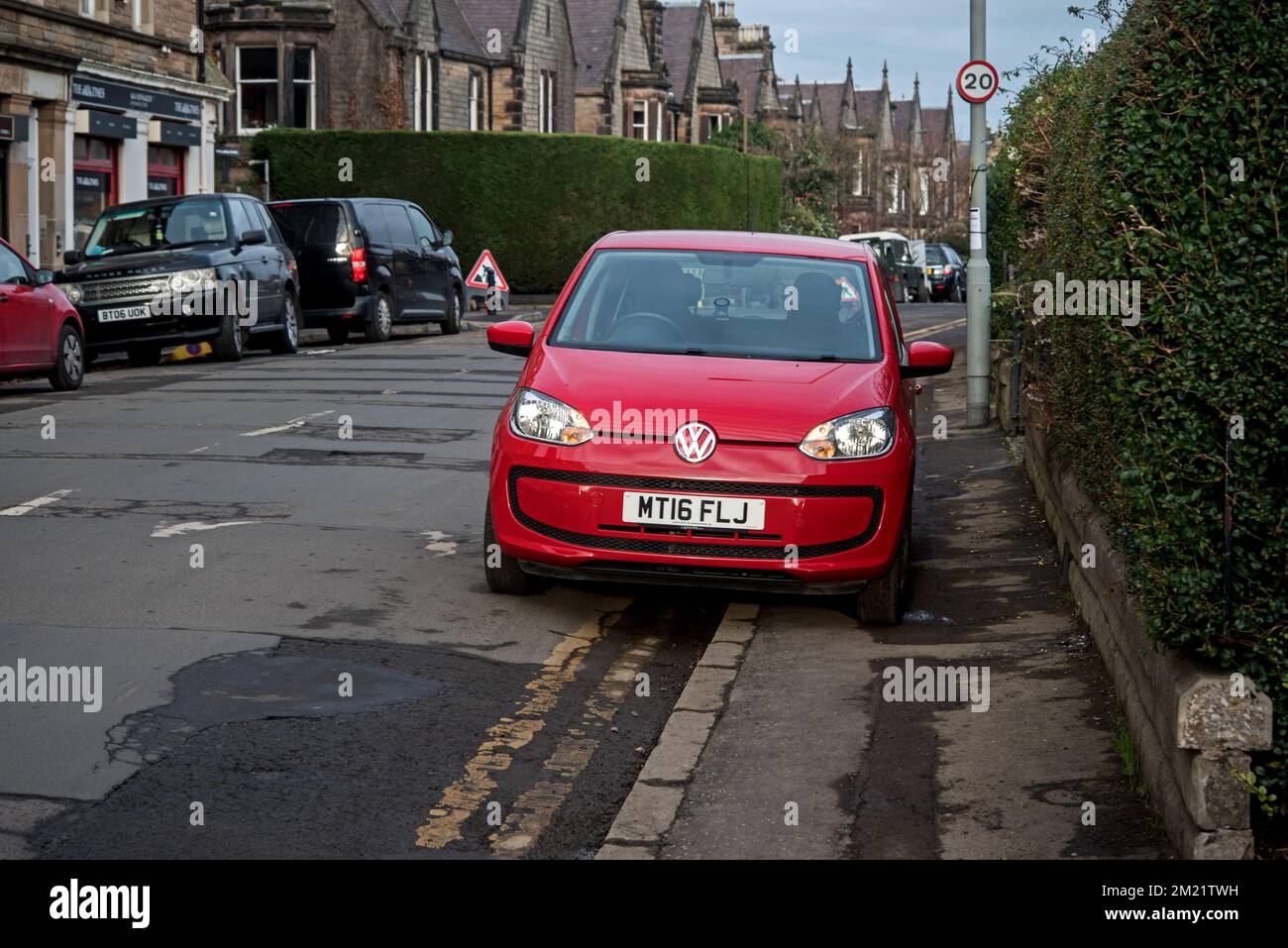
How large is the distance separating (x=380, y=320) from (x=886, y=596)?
20.4 meters

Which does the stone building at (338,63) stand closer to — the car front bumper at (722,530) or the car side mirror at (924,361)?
the car side mirror at (924,361)

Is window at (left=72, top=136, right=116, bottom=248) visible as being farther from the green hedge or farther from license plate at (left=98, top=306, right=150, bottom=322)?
license plate at (left=98, top=306, right=150, bottom=322)

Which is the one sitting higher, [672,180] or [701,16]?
[701,16]

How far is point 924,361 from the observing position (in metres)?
9.11

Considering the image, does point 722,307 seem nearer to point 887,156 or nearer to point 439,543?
point 439,543

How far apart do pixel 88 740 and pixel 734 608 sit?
11.7 ft

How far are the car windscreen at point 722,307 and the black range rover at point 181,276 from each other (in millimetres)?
13902

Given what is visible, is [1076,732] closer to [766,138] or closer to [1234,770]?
[1234,770]

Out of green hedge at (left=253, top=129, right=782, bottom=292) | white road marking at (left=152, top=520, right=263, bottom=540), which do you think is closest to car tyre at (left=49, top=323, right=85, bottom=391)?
white road marking at (left=152, top=520, right=263, bottom=540)

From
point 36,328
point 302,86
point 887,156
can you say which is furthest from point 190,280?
point 887,156

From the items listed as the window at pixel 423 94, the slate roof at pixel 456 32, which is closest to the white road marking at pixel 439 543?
the window at pixel 423 94

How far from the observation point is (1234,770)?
474 centimetres

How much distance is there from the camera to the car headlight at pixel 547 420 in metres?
8.04

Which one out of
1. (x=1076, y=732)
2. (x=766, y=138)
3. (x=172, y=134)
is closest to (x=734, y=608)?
(x=1076, y=732)
